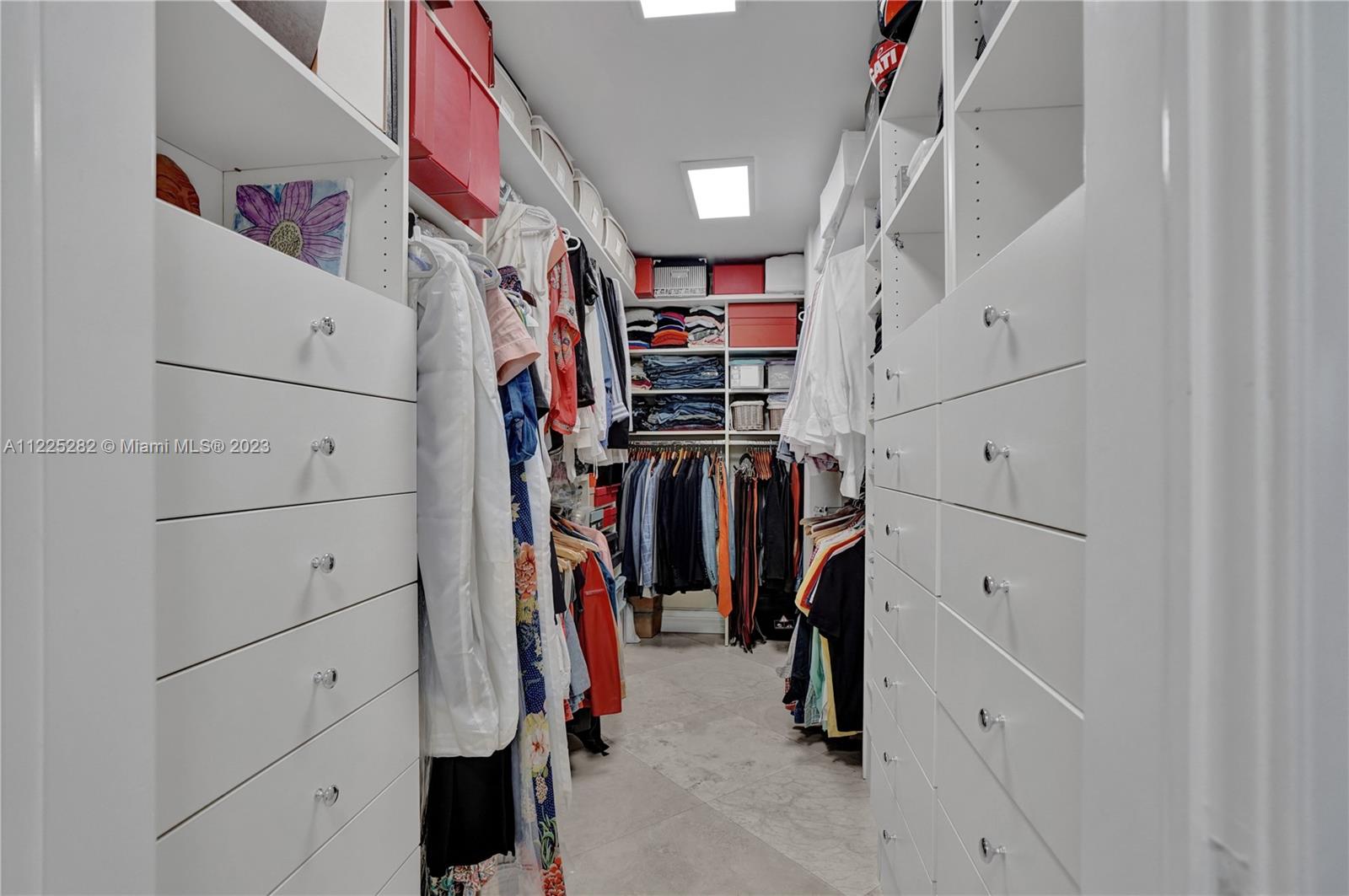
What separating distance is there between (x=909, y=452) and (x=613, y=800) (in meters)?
1.59

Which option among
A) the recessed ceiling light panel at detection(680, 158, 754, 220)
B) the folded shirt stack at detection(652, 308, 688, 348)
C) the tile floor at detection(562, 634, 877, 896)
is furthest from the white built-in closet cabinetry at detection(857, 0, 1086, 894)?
the folded shirt stack at detection(652, 308, 688, 348)

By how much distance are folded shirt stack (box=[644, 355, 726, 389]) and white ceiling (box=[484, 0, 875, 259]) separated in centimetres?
133

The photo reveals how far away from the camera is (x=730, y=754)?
94.5 inches

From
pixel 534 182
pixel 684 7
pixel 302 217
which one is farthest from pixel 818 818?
pixel 684 7

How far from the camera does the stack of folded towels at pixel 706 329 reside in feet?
13.9

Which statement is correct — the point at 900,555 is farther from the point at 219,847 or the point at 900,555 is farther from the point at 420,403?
the point at 219,847

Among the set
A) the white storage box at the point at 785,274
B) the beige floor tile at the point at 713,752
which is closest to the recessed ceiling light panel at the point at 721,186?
the white storage box at the point at 785,274

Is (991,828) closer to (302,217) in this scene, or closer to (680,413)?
(302,217)

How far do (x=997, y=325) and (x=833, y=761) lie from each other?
2.04 metres

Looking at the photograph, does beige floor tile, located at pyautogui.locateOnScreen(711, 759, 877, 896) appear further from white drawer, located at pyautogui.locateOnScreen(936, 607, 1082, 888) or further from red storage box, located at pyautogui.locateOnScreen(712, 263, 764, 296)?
red storage box, located at pyautogui.locateOnScreen(712, 263, 764, 296)

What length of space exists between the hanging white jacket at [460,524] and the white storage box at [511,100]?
0.98 metres

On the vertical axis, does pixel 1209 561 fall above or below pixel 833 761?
above

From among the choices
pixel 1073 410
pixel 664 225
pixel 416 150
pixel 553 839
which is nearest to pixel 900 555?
pixel 1073 410

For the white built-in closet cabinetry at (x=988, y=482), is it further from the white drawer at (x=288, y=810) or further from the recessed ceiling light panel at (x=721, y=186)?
the recessed ceiling light panel at (x=721, y=186)
